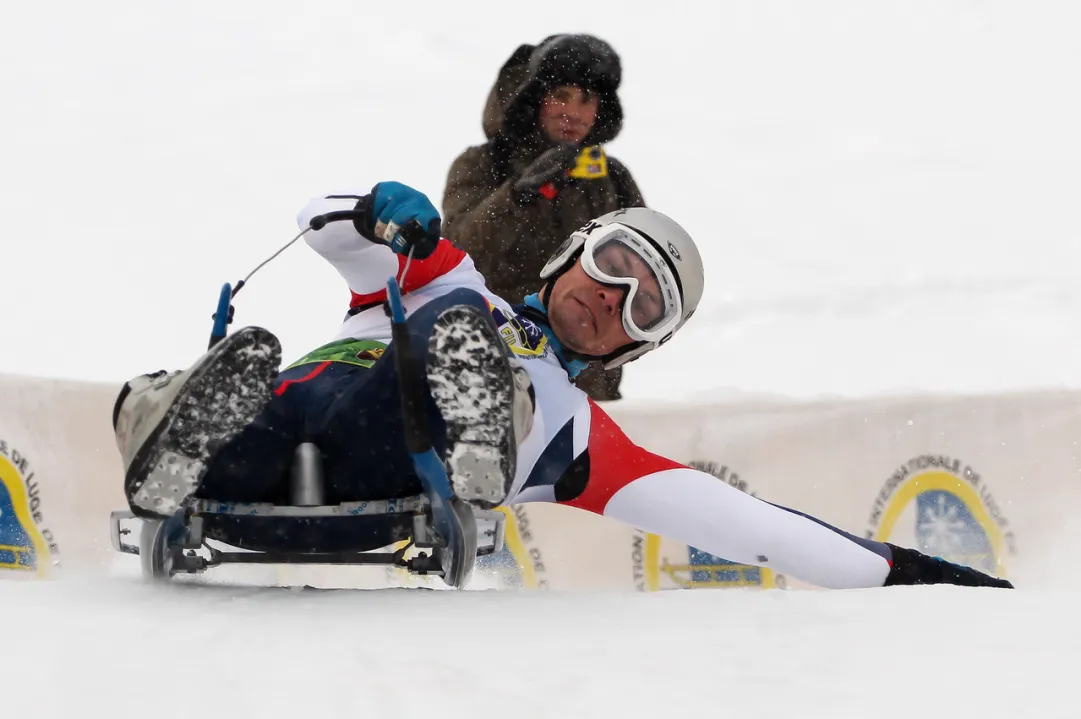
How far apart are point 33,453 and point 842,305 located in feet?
19.8

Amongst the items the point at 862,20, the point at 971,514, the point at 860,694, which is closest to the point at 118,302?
the point at 971,514

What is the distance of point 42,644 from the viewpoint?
61.5 inches

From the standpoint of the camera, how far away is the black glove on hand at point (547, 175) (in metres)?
3.47

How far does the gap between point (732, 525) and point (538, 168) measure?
138 cm

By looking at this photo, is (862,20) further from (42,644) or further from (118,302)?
(42,644)

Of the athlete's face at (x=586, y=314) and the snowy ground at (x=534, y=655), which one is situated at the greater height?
the athlete's face at (x=586, y=314)

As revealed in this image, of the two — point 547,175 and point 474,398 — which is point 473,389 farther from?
point 547,175

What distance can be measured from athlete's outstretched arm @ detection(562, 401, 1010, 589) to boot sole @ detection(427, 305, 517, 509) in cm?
66

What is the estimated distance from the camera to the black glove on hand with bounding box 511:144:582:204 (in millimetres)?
3473

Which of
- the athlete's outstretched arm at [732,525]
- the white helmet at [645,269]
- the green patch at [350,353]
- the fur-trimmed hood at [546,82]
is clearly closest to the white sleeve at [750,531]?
the athlete's outstretched arm at [732,525]

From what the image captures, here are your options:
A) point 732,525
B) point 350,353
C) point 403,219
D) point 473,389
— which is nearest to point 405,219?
point 403,219

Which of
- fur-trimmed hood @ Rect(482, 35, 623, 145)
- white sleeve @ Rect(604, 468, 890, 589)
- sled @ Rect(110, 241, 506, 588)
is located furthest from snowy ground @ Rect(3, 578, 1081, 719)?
fur-trimmed hood @ Rect(482, 35, 623, 145)

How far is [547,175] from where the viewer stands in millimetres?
3475

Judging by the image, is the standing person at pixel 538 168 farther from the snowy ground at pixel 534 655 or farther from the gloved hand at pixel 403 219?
the snowy ground at pixel 534 655
